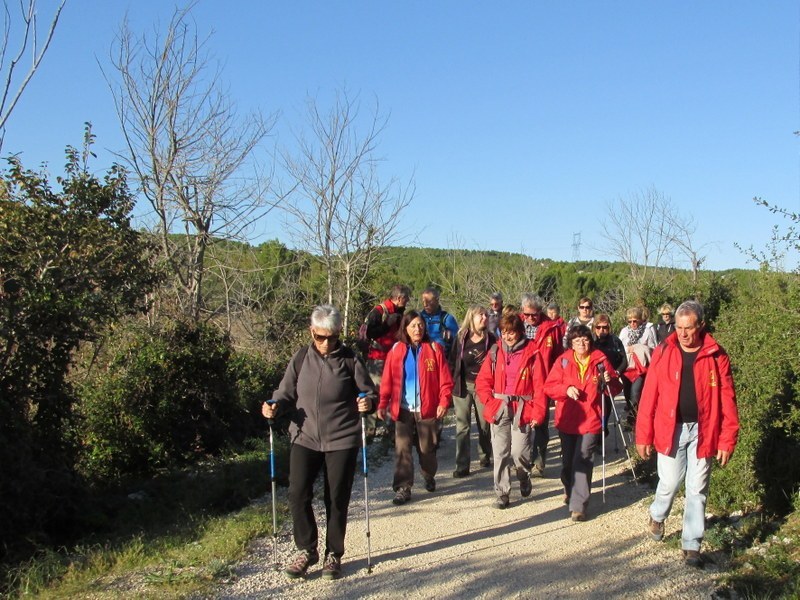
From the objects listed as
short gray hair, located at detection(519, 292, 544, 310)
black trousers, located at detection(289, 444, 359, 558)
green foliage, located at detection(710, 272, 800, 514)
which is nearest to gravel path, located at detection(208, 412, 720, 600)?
black trousers, located at detection(289, 444, 359, 558)

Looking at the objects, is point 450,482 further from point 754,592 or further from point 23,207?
point 23,207

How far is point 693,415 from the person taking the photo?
17.1ft

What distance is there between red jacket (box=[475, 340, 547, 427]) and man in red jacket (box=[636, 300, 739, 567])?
1.55m

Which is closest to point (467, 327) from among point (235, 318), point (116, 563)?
point (116, 563)

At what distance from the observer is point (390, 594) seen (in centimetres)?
481

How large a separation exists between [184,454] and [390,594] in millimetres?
5889

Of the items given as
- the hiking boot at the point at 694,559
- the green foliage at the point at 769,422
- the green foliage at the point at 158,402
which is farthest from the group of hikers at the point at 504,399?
the green foliage at the point at 158,402

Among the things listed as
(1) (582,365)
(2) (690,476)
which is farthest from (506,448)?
(2) (690,476)

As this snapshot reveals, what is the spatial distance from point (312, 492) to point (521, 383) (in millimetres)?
2554

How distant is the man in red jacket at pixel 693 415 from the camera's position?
512 cm

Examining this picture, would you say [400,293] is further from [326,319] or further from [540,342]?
[326,319]

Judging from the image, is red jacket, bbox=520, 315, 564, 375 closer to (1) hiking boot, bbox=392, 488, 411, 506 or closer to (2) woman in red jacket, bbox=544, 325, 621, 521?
Result: (2) woman in red jacket, bbox=544, 325, 621, 521

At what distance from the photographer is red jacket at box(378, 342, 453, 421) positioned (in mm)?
7148

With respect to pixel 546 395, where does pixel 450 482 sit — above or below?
below
